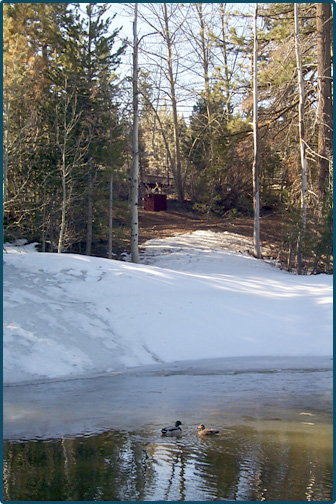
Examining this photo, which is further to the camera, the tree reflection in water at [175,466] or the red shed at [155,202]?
the red shed at [155,202]

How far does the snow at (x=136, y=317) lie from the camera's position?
360 inches

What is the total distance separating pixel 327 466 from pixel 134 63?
1624cm

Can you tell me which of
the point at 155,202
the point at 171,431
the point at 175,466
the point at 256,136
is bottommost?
the point at 175,466

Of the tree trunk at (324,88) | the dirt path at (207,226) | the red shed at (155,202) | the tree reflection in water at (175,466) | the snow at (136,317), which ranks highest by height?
the tree trunk at (324,88)

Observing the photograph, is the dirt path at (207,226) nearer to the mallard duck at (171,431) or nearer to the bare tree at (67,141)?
the bare tree at (67,141)

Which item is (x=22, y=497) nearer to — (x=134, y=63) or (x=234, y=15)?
(x=134, y=63)

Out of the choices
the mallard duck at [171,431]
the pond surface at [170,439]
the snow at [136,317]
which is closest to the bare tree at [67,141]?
the snow at [136,317]

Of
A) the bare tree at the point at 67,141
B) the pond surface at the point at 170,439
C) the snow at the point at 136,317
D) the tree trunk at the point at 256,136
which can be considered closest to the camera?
the pond surface at the point at 170,439

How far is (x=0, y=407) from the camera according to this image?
700 centimetres

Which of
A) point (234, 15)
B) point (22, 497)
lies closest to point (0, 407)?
point (22, 497)

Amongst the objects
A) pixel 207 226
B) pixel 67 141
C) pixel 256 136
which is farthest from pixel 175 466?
pixel 207 226

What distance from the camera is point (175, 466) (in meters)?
5.25

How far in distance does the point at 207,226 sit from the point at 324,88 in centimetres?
839

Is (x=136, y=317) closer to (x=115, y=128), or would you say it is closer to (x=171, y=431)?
(x=171, y=431)
